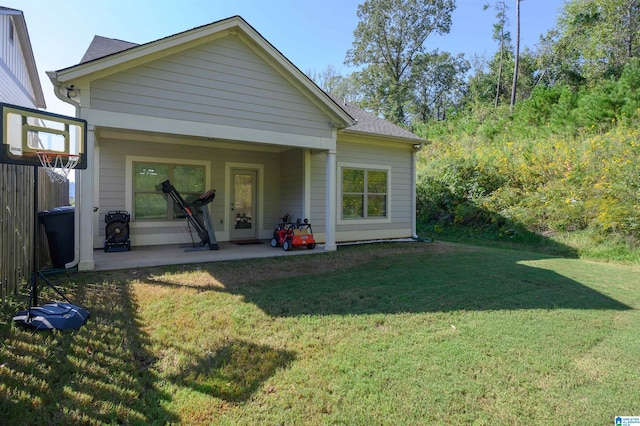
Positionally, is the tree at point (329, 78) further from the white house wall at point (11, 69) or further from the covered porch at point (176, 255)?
the covered porch at point (176, 255)

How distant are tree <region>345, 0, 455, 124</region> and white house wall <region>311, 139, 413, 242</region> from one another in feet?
58.6

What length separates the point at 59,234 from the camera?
5.67 metres

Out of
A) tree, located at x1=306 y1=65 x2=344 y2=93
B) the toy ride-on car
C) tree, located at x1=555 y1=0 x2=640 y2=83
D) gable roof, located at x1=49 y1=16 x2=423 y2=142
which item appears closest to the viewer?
gable roof, located at x1=49 y1=16 x2=423 y2=142

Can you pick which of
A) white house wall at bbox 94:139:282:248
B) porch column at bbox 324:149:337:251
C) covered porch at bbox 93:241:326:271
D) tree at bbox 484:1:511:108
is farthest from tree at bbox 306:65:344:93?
covered porch at bbox 93:241:326:271

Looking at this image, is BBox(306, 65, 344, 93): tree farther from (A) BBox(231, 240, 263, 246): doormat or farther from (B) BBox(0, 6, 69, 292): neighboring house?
(B) BBox(0, 6, 69, 292): neighboring house

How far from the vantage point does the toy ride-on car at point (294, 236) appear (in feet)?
26.2

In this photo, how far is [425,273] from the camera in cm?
617

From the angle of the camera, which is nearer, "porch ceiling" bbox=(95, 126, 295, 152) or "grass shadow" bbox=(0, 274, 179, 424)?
"grass shadow" bbox=(0, 274, 179, 424)

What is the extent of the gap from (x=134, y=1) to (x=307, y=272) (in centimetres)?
712

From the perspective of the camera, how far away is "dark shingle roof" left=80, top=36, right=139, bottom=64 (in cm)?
725

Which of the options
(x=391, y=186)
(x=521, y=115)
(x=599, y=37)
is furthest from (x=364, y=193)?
(x=599, y=37)

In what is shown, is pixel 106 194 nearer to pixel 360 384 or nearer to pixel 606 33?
pixel 360 384

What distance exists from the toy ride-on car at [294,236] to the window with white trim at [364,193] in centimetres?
155

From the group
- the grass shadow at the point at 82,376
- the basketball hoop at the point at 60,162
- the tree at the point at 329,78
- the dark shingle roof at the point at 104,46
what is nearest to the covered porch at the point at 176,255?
the basketball hoop at the point at 60,162
